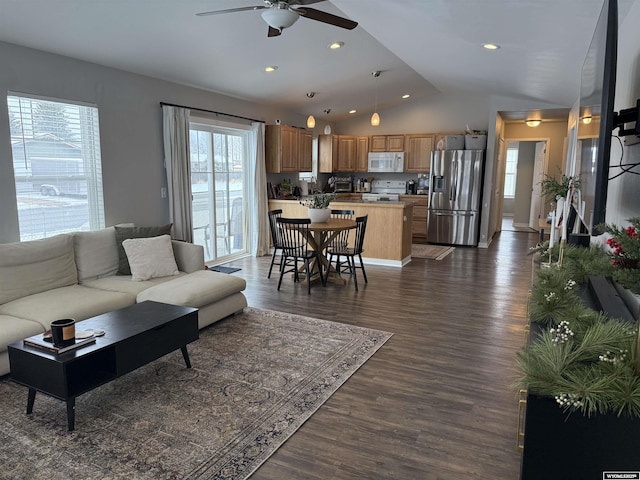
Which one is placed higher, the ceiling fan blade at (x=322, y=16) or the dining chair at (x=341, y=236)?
the ceiling fan blade at (x=322, y=16)

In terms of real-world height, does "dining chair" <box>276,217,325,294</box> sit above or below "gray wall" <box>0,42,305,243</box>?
below

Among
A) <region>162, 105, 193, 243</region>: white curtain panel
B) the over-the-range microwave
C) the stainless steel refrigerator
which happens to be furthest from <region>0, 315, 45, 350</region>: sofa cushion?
the over-the-range microwave

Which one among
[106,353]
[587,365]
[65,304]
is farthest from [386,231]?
[587,365]

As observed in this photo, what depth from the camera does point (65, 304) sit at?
3426 millimetres

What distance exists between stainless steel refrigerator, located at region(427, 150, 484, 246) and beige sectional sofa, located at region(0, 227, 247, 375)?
551 cm

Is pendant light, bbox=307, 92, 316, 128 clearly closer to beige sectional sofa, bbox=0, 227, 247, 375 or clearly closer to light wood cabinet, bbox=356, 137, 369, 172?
light wood cabinet, bbox=356, 137, 369, 172

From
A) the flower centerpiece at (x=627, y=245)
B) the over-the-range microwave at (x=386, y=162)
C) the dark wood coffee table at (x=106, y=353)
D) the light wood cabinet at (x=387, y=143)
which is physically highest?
the light wood cabinet at (x=387, y=143)

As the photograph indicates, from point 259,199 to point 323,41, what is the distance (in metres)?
2.88

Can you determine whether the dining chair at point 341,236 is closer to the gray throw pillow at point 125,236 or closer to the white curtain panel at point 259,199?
the white curtain panel at point 259,199

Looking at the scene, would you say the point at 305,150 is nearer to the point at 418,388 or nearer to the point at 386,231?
the point at 386,231

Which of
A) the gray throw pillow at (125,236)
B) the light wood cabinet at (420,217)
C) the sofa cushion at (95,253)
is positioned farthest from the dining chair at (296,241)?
the light wood cabinet at (420,217)

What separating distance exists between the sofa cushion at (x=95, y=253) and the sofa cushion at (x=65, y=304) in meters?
0.34

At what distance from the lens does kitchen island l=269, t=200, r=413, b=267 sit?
22.2ft

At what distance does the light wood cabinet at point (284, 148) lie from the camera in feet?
24.6
